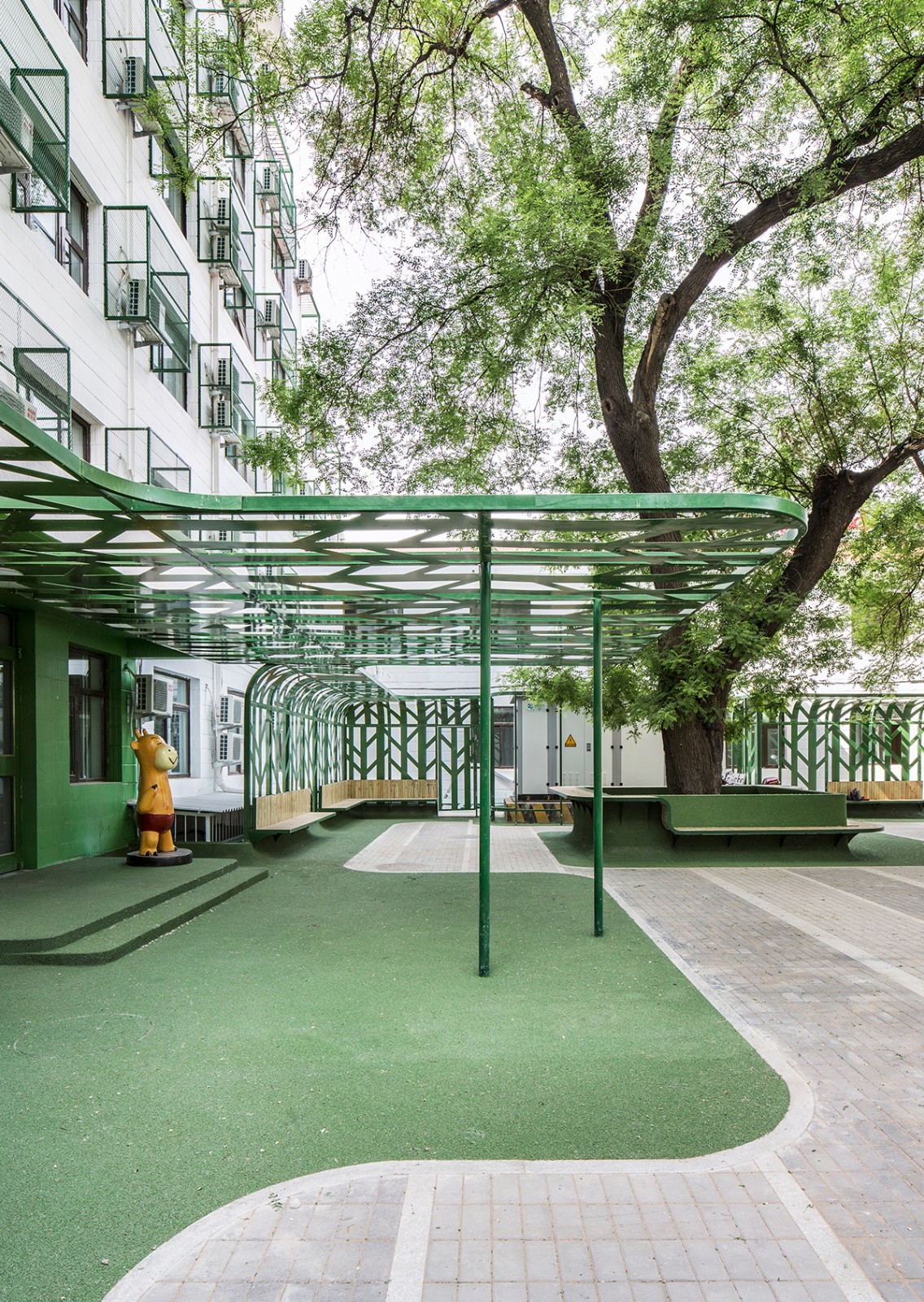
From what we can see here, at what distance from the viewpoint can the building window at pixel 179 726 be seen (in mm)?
16109

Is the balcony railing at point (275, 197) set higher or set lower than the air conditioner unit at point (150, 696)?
higher

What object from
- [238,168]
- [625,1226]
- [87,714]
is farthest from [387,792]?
[625,1226]

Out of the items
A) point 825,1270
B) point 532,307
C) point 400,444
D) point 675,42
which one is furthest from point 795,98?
point 825,1270

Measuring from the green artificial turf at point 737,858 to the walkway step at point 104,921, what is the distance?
488cm

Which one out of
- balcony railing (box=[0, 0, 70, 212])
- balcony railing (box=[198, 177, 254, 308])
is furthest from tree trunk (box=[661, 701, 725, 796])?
balcony railing (box=[198, 177, 254, 308])

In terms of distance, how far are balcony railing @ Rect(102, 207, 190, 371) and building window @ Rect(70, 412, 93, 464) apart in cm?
155

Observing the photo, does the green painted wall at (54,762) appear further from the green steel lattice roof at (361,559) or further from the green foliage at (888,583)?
the green foliage at (888,583)

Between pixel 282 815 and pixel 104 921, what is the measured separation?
668cm

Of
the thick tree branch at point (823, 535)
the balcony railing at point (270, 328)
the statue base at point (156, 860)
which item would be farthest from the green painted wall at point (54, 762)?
the balcony railing at point (270, 328)

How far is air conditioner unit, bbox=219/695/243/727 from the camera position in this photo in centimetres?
1925

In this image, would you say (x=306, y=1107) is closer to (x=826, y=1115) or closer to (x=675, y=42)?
(x=826, y=1115)

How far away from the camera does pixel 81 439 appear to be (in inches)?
484

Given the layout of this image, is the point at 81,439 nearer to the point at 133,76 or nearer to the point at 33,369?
the point at 33,369

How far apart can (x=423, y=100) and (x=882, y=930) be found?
11938mm
